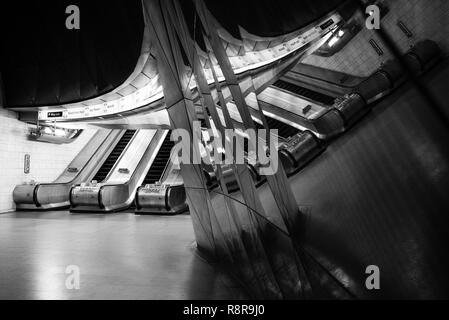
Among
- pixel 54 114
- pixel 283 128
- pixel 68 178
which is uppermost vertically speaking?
pixel 54 114

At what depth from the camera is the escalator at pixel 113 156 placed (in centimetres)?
1110

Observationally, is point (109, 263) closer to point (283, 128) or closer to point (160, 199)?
point (160, 199)

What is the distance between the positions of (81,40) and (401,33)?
11.8 metres

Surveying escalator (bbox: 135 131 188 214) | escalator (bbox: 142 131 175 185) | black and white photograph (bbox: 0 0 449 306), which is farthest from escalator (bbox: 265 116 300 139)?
escalator (bbox: 135 131 188 214)

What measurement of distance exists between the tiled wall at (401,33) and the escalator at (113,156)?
412 inches

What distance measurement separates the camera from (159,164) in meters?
11.9

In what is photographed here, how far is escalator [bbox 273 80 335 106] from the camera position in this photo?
13.4m

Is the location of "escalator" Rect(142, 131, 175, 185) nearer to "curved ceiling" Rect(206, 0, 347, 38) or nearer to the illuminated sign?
the illuminated sign

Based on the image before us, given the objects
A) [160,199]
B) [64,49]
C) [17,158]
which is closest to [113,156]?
[17,158]

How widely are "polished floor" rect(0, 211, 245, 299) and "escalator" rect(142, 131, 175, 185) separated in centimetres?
479

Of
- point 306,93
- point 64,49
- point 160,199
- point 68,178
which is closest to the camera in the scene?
point 160,199
